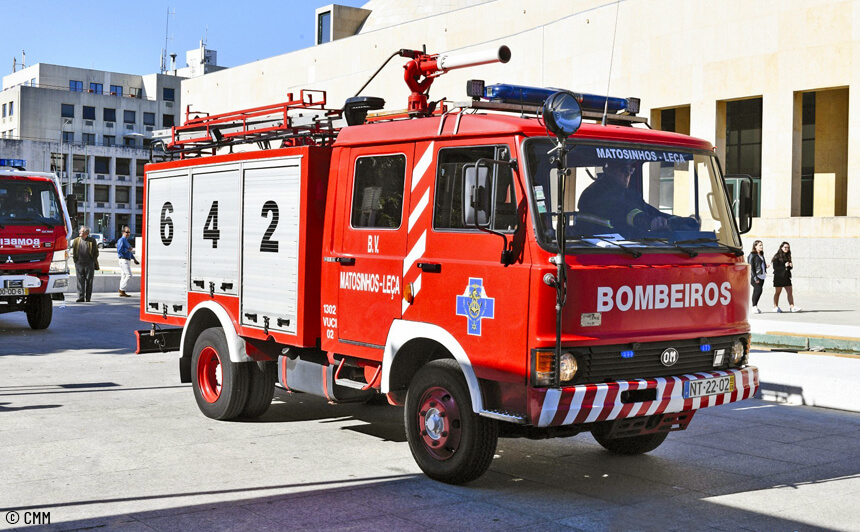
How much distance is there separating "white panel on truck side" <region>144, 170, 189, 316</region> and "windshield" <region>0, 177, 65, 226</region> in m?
7.47

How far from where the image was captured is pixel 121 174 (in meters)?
101

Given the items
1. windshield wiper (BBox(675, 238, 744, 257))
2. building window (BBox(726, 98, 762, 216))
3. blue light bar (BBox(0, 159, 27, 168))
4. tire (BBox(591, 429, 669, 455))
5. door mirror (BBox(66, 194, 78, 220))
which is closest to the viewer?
windshield wiper (BBox(675, 238, 744, 257))

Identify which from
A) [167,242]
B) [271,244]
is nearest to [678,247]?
[271,244]

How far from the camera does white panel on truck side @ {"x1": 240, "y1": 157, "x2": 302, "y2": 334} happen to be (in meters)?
8.20

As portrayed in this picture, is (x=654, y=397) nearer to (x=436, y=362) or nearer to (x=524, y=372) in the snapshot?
(x=524, y=372)

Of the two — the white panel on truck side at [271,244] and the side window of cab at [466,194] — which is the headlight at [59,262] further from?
the side window of cab at [466,194]

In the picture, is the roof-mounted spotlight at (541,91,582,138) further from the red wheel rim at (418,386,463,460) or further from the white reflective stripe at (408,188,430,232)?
the red wheel rim at (418,386,463,460)

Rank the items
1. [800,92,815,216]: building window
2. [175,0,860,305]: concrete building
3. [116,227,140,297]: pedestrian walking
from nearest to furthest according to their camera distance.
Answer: [116,227,140,297]: pedestrian walking, [175,0,860,305]: concrete building, [800,92,815,216]: building window

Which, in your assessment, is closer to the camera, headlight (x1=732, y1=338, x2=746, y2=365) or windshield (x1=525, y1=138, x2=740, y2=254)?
windshield (x1=525, y1=138, x2=740, y2=254)

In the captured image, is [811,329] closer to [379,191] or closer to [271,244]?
[271,244]

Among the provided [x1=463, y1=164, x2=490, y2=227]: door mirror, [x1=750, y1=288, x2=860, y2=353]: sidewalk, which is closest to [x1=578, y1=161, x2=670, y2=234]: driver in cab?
[x1=463, y1=164, x2=490, y2=227]: door mirror

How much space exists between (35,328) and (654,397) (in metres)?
14.0

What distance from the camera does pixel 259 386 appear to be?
9000mm

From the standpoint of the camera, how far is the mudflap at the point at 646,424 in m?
6.59
